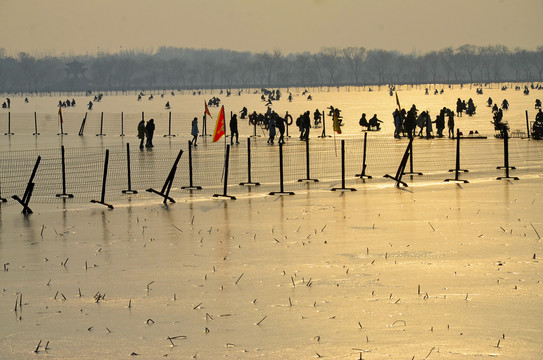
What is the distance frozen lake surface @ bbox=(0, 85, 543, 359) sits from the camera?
27.8 ft

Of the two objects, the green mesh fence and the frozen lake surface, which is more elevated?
the green mesh fence

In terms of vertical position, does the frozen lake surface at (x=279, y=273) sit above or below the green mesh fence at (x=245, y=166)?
below

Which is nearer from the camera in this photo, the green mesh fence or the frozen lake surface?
the frozen lake surface

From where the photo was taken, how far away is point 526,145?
36562 millimetres

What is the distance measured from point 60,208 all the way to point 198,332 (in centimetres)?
1079

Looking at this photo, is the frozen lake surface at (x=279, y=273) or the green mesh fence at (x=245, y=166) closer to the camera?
the frozen lake surface at (x=279, y=273)

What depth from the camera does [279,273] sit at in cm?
1161

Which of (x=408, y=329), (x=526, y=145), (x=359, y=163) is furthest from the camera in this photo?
(x=526, y=145)

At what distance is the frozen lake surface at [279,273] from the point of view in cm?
848

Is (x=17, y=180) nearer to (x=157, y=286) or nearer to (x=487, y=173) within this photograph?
(x=487, y=173)

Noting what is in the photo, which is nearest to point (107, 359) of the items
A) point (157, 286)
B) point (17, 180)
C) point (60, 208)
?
point (157, 286)

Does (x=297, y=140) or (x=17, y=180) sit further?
(x=297, y=140)

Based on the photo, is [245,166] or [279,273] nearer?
[279,273]

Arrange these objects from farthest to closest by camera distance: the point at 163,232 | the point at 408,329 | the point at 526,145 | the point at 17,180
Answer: the point at 526,145
the point at 17,180
the point at 163,232
the point at 408,329
